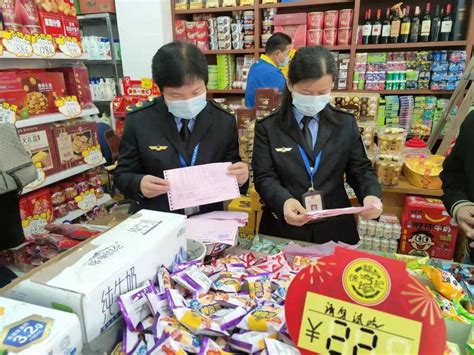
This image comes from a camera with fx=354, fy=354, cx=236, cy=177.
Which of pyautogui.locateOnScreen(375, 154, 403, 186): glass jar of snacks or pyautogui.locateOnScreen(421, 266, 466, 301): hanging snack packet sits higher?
pyautogui.locateOnScreen(421, 266, 466, 301): hanging snack packet

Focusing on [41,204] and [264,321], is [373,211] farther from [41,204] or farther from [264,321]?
[41,204]

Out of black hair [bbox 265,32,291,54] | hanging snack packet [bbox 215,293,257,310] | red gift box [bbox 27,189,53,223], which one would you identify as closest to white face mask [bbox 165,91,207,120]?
hanging snack packet [bbox 215,293,257,310]

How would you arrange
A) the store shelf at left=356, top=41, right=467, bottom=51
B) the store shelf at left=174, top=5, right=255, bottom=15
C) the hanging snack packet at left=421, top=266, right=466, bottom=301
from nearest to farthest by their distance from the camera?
the hanging snack packet at left=421, top=266, right=466, bottom=301 → the store shelf at left=356, top=41, right=467, bottom=51 → the store shelf at left=174, top=5, right=255, bottom=15

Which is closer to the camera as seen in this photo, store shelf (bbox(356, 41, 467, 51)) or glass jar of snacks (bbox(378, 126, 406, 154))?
glass jar of snacks (bbox(378, 126, 406, 154))

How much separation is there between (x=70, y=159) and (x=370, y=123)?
2.38m

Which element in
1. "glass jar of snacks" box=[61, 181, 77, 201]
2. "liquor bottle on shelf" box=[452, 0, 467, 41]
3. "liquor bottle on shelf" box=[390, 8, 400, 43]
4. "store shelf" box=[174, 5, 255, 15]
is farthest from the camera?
"store shelf" box=[174, 5, 255, 15]

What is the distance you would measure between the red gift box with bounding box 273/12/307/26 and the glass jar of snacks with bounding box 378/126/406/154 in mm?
2210

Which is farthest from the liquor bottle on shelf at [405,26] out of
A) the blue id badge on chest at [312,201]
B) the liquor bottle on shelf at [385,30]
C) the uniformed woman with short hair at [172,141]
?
the blue id badge on chest at [312,201]

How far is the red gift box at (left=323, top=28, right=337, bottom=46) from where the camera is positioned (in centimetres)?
425

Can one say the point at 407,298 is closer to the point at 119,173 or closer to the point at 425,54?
the point at 119,173

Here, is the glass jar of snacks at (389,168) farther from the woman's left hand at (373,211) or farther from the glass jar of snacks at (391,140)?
the woman's left hand at (373,211)

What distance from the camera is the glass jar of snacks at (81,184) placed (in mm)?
3108

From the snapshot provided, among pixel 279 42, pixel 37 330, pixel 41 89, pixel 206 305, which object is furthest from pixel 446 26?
pixel 37 330

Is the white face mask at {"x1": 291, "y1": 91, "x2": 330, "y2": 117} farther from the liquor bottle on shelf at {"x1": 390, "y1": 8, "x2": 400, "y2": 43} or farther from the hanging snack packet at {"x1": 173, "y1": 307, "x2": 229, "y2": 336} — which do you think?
the liquor bottle on shelf at {"x1": 390, "y1": 8, "x2": 400, "y2": 43}
